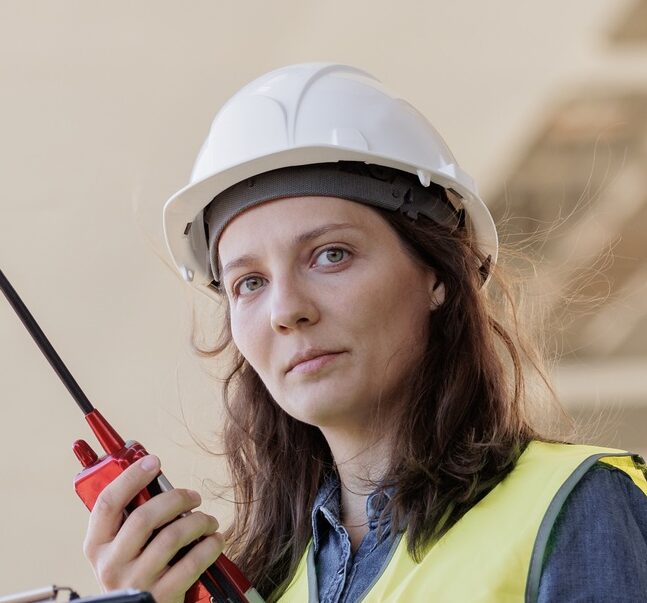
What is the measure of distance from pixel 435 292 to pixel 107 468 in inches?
22.1

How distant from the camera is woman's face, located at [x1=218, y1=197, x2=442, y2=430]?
5.07ft

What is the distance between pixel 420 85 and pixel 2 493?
7.32 feet

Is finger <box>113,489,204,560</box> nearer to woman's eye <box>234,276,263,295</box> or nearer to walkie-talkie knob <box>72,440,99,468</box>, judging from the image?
walkie-talkie knob <box>72,440,99,468</box>

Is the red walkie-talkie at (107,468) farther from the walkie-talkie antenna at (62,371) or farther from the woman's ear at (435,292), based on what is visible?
the woman's ear at (435,292)

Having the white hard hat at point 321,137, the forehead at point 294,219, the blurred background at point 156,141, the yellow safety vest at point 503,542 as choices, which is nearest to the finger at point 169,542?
the yellow safety vest at point 503,542

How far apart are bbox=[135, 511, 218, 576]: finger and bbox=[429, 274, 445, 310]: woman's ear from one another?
1.55 feet

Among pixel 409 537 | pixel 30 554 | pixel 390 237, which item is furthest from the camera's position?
pixel 30 554

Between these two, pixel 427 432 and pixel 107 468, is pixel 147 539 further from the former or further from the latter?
pixel 427 432

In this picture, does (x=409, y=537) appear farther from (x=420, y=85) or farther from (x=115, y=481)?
(x=420, y=85)

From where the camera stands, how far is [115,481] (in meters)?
1.54

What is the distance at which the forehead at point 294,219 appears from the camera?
62.3 inches

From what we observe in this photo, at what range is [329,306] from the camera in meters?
1.54

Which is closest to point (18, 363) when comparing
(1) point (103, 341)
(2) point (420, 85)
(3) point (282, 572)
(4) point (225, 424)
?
(1) point (103, 341)

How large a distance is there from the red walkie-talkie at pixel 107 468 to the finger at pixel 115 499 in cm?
2
